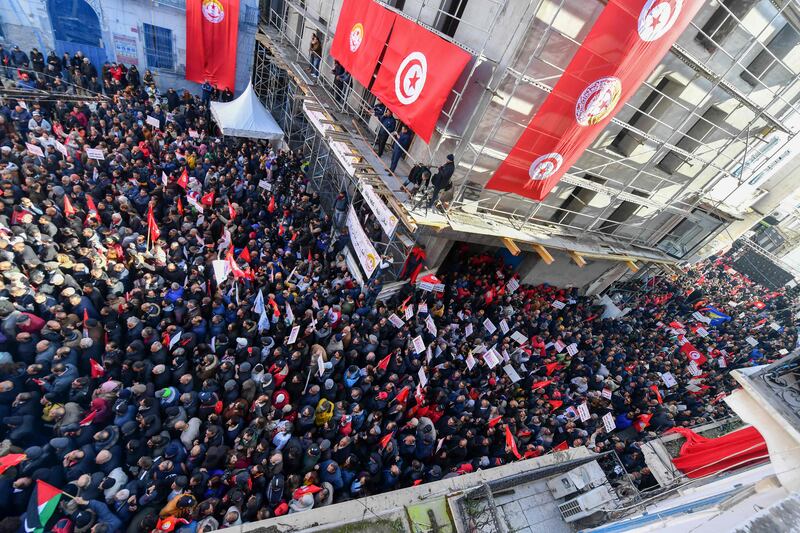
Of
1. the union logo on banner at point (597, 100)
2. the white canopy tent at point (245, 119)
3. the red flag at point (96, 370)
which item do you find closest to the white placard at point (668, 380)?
the union logo on banner at point (597, 100)

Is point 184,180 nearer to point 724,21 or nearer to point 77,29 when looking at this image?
point 77,29

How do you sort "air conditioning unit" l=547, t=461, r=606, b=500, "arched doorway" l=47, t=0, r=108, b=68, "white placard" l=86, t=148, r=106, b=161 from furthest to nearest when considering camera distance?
"arched doorway" l=47, t=0, r=108, b=68 → "white placard" l=86, t=148, r=106, b=161 → "air conditioning unit" l=547, t=461, r=606, b=500

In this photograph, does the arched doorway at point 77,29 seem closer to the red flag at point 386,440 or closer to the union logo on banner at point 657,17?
the red flag at point 386,440

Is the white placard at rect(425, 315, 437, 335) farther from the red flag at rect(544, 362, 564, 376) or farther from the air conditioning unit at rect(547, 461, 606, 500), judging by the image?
the air conditioning unit at rect(547, 461, 606, 500)

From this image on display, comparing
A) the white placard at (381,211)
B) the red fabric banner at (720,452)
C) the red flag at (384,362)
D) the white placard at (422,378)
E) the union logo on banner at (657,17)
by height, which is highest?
the union logo on banner at (657,17)

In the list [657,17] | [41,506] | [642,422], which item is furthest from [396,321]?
[657,17]

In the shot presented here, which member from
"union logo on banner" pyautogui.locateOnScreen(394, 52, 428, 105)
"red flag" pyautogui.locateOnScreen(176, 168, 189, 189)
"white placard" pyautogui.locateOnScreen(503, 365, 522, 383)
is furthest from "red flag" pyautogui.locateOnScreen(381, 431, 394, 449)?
"red flag" pyautogui.locateOnScreen(176, 168, 189, 189)
